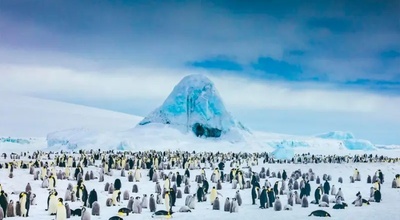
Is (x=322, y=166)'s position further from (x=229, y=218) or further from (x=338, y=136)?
(x=338, y=136)

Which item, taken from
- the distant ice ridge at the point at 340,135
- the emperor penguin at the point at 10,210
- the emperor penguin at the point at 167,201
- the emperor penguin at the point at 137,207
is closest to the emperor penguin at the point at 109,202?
the emperor penguin at the point at 137,207

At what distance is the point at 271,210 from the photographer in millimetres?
15930

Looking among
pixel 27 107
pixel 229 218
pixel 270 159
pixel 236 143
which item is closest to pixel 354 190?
pixel 229 218

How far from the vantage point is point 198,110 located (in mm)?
54875

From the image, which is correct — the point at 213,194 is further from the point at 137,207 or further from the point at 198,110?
the point at 198,110

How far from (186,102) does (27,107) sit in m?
70.6

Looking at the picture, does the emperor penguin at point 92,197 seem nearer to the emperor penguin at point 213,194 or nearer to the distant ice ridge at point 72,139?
the emperor penguin at point 213,194

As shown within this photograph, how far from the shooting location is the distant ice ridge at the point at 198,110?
2160 inches

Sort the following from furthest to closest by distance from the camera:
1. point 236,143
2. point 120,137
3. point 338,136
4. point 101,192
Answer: point 338,136, point 236,143, point 120,137, point 101,192

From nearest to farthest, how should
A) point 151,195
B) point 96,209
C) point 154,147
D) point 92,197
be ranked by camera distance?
point 96,209, point 151,195, point 92,197, point 154,147

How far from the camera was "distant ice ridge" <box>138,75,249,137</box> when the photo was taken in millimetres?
54875

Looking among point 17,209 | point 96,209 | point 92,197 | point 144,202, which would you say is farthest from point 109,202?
point 17,209

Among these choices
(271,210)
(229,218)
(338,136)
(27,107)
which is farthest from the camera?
(27,107)

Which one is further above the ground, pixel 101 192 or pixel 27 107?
pixel 27 107
